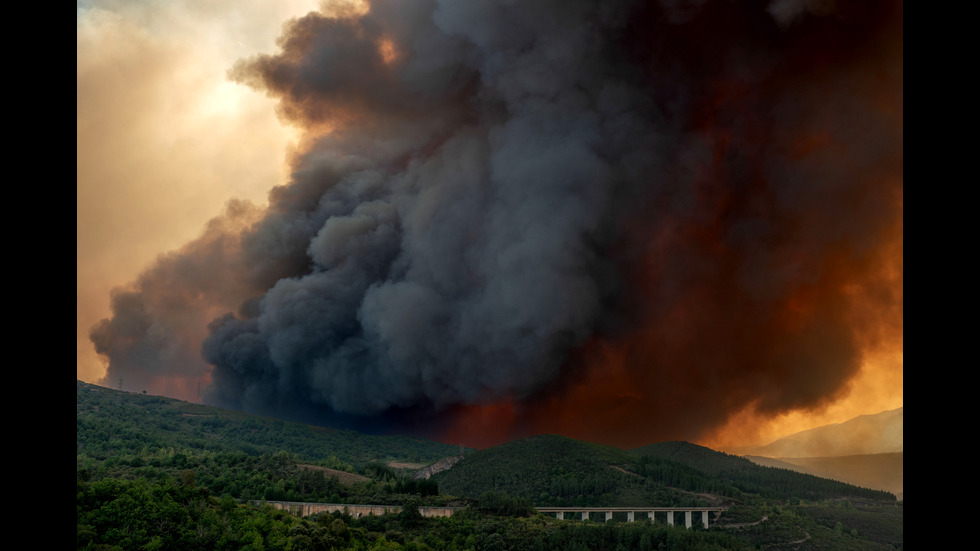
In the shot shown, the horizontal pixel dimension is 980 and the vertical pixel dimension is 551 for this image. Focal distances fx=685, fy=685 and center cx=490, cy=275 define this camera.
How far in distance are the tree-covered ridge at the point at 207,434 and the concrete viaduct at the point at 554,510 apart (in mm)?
29975

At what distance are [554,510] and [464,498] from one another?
6848 mm

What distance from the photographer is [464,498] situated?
164 feet

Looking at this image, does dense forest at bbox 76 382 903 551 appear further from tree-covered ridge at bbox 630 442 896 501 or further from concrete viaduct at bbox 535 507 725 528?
concrete viaduct at bbox 535 507 725 528

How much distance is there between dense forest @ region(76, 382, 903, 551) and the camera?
29.1 metres

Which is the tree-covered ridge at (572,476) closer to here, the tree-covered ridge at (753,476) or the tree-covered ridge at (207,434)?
the tree-covered ridge at (753,476)

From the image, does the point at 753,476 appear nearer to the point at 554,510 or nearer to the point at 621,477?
the point at 621,477

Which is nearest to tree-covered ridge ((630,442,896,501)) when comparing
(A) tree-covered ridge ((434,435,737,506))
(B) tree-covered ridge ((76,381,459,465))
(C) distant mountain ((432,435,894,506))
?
(C) distant mountain ((432,435,894,506))

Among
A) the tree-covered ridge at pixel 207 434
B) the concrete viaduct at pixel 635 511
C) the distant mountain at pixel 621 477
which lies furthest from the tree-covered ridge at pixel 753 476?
the tree-covered ridge at pixel 207 434

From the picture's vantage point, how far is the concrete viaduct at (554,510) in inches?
1746
